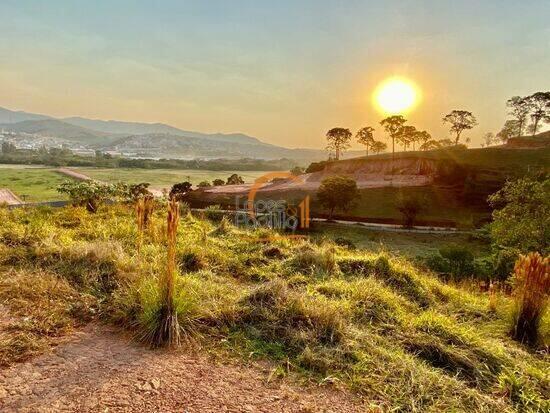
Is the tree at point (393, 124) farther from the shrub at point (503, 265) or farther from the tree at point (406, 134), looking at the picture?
the shrub at point (503, 265)

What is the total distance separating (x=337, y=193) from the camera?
3816cm

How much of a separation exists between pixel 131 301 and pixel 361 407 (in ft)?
8.20

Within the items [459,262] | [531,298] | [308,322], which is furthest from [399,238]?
[308,322]

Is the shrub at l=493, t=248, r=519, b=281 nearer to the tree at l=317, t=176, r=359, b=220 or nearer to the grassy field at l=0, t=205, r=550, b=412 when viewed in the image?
the grassy field at l=0, t=205, r=550, b=412

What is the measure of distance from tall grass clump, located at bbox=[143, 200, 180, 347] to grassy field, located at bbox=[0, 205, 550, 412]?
70mm

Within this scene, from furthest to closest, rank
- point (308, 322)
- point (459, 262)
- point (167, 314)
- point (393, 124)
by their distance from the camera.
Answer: point (393, 124) → point (459, 262) → point (308, 322) → point (167, 314)

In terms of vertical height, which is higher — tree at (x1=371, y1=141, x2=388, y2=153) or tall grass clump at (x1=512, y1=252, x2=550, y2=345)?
tree at (x1=371, y1=141, x2=388, y2=153)

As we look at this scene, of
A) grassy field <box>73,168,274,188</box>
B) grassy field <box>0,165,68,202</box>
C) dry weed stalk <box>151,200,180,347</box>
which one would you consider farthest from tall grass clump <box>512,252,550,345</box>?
grassy field <box>73,168,274,188</box>

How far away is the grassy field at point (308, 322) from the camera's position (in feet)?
10.5

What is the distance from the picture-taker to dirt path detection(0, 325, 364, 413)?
259 cm

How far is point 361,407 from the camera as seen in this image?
2.85 metres

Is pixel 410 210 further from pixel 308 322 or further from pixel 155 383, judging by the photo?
pixel 155 383

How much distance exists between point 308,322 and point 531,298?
2.80m

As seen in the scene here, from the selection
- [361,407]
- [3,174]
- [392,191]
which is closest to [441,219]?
[392,191]
